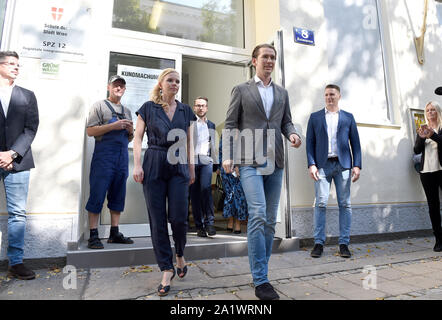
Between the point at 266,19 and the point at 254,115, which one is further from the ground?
the point at 266,19

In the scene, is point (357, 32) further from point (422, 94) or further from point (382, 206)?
point (382, 206)

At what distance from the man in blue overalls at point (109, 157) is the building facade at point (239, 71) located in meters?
0.15

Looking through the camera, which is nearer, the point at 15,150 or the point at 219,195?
the point at 15,150

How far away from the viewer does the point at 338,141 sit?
12.4 ft

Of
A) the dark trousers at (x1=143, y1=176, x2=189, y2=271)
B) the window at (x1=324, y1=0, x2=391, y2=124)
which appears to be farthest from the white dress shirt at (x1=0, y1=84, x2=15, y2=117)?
the window at (x1=324, y1=0, x2=391, y2=124)

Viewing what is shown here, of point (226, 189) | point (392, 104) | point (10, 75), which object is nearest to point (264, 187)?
point (226, 189)

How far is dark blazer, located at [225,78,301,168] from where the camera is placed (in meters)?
2.44

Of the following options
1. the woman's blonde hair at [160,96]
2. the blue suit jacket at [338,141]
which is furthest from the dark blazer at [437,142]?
the woman's blonde hair at [160,96]

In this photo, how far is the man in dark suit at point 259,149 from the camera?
89.8 inches

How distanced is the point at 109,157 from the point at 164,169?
4.22 ft

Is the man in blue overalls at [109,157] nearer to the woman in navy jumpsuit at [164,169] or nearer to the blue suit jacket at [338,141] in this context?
the woman in navy jumpsuit at [164,169]

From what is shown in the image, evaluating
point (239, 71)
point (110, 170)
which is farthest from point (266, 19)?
A: point (110, 170)

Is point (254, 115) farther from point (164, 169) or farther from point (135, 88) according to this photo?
point (135, 88)

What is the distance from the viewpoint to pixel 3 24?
331 cm
